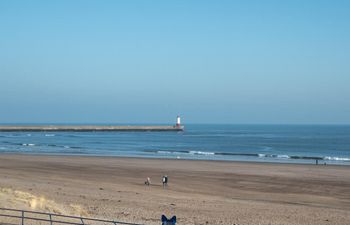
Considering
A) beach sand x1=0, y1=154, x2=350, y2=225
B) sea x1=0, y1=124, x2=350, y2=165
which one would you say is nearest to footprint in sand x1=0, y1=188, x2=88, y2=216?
beach sand x1=0, y1=154, x2=350, y2=225

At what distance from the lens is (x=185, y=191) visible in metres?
32.4

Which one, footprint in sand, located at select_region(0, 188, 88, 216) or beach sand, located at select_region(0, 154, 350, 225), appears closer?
footprint in sand, located at select_region(0, 188, 88, 216)

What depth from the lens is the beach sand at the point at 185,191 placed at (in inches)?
897

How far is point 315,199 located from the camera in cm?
2989

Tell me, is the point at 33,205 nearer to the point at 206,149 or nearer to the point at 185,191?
the point at 185,191

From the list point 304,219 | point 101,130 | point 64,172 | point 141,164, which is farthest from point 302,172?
point 101,130

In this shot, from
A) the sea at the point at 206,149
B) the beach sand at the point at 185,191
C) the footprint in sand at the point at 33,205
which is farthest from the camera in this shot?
the sea at the point at 206,149

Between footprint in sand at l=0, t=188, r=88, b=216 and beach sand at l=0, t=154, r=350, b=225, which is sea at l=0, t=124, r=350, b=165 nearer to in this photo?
beach sand at l=0, t=154, r=350, b=225

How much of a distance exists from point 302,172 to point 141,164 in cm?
1476

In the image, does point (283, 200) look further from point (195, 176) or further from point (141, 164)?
point (141, 164)

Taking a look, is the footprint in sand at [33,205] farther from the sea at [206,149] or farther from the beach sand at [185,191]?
the sea at [206,149]

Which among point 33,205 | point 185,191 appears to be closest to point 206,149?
point 185,191

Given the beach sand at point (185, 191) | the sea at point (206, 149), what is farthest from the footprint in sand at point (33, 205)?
the sea at point (206, 149)

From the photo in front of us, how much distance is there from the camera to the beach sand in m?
22.8
